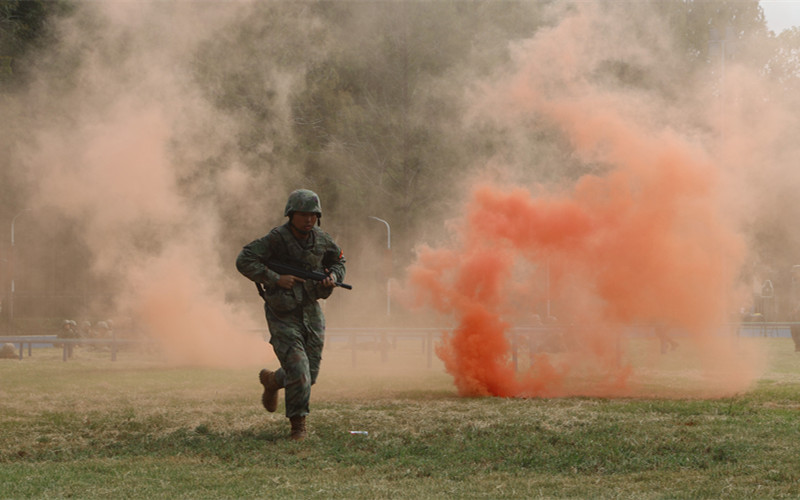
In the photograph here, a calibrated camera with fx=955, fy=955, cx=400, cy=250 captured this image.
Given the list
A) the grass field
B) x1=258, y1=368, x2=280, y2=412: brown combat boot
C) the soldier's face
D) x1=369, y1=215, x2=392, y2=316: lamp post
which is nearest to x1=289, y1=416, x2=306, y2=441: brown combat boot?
the grass field

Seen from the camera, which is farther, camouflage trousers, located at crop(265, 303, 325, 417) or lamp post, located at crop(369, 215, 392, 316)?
lamp post, located at crop(369, 215, 392, 316)

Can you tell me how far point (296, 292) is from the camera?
31.0 ft

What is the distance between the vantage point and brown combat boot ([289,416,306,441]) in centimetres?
919

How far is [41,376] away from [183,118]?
756 centimetres

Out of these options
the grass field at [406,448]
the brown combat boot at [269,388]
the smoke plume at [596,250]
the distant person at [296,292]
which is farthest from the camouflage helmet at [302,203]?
the smoke plume at [596,250]

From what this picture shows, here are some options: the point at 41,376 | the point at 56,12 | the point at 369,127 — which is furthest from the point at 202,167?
the point at 369,127

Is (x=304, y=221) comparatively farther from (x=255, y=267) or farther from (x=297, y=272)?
(x=255, y=267)

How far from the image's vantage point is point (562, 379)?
14.0m

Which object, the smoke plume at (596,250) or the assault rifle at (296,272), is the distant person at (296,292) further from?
the smoke plume at (596,250)

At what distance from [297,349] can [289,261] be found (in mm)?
910

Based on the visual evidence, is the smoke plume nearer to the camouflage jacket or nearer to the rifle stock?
the camouflage jacket

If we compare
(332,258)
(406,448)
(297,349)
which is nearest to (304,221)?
(332,258)

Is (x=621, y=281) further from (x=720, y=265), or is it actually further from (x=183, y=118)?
(x=183, y=118)

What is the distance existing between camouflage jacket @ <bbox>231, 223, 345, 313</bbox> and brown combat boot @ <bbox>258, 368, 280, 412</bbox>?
0.81 meters
